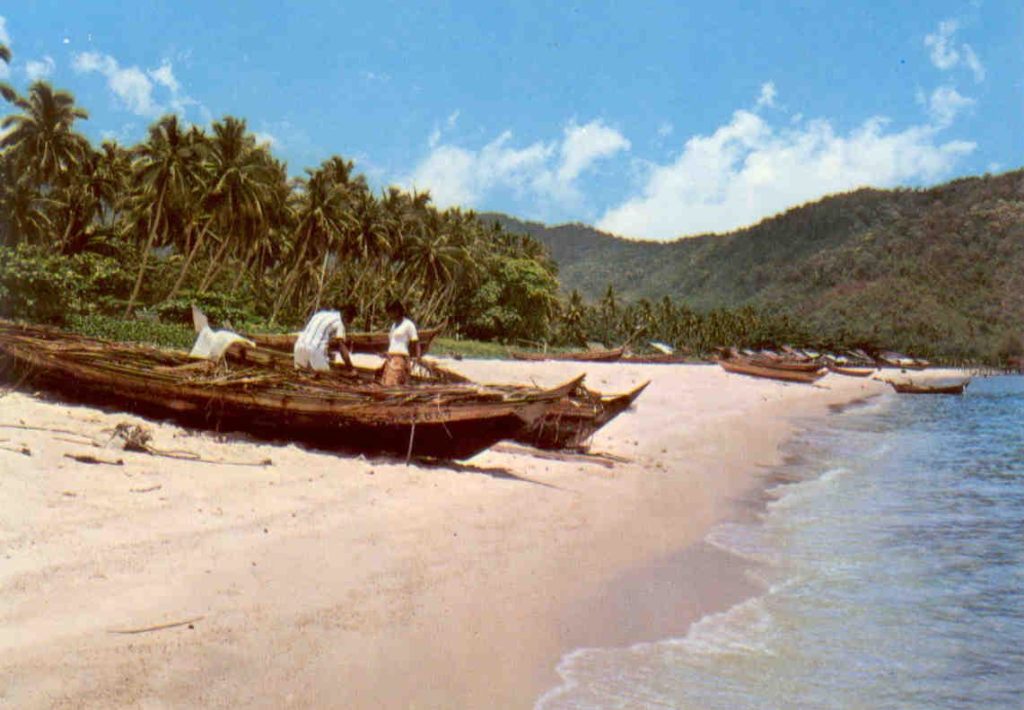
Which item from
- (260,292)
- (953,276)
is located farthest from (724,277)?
(260,292)

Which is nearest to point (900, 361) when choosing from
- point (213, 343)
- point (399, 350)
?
point (399, 350)

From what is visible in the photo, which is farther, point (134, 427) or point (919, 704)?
point (134, 427)

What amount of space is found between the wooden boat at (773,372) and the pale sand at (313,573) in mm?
38771

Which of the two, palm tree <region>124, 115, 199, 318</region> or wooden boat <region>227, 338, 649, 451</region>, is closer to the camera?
wooden boat <region>227, 338, 649, 451</region>

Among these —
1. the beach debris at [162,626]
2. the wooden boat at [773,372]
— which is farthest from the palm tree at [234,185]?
the beach debris at [162,626]

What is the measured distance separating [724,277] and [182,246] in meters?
161

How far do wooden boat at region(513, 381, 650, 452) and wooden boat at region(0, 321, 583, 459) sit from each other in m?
1.60

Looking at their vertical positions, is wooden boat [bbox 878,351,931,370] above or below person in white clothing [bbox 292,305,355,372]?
above

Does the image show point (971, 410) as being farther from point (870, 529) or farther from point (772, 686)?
point (772, 686)

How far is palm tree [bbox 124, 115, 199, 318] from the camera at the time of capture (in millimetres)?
39531

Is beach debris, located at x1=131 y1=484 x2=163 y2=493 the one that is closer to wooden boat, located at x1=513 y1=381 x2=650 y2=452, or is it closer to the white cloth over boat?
the white cloth over boat

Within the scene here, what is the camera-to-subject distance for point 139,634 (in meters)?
3.94

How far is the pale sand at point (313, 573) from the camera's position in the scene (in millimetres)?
3766

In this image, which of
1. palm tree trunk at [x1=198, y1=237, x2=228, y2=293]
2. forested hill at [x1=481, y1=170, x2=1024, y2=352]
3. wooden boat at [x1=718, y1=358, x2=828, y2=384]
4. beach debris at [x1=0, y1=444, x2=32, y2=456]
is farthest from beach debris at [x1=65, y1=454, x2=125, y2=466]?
forested hill at [x1=481, y1=170, x2=1024, y2=352]
